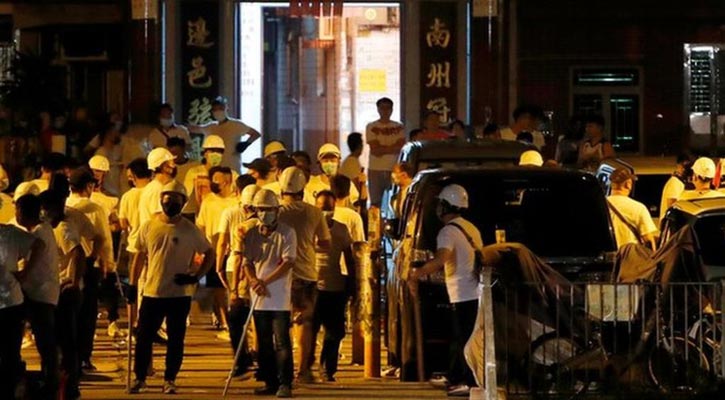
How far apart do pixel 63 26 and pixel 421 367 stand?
17.7 metres

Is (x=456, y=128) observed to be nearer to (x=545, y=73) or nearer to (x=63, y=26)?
(x=545, y=73)

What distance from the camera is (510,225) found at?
1495 cm

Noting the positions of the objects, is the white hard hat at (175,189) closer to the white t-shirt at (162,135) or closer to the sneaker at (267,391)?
the sneaker at (267,391)

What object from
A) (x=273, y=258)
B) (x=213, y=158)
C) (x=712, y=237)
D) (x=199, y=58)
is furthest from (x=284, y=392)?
(x=199, y=58)

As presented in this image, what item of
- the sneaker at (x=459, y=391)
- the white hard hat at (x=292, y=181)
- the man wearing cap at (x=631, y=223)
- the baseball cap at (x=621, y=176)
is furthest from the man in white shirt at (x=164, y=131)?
the sneaker at (x=459, y=391)

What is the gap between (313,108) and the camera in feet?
91.8

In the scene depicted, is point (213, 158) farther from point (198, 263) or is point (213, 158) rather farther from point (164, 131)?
point (198, 263)

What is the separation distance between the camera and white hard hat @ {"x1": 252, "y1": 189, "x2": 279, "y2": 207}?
562 inches

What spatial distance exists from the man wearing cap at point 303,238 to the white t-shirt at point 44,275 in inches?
83.1

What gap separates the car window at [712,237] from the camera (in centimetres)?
1477

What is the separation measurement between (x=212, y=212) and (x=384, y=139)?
6.25 m

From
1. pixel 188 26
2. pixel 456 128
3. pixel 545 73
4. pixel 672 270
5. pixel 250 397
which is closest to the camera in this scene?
pixel 672 270

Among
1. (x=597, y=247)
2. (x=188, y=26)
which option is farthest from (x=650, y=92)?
(x=597, y=247)

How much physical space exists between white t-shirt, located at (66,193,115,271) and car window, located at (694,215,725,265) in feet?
16.7
